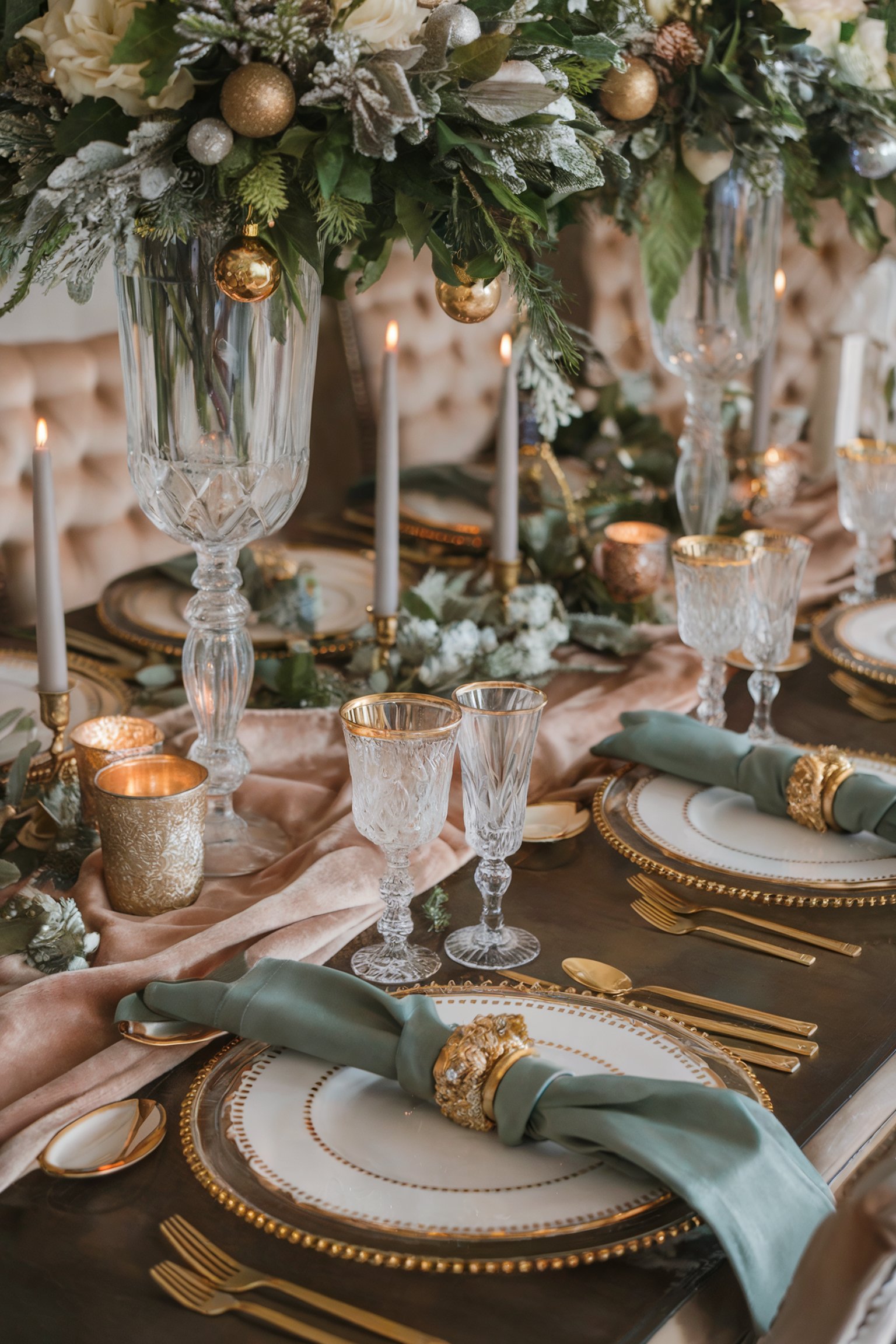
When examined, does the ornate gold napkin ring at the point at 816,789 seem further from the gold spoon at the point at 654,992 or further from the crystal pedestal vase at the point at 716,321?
the crystal pedestal vase at the point at 716,321

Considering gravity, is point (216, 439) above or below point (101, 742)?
above

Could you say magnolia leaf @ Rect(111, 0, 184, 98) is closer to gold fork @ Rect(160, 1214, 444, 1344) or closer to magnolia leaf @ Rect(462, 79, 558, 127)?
magnolia leaf @ Rect(462, 79, 558, 127)

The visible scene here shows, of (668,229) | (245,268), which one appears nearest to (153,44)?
(245,268)

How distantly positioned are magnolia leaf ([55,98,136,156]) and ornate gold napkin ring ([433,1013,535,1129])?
653 millimetres

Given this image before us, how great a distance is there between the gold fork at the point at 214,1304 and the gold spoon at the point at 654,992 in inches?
14.1

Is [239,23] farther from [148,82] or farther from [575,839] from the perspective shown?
[575,839]

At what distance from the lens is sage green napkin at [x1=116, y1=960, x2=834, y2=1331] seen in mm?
702

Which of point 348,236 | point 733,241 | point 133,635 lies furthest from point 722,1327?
point 733,241

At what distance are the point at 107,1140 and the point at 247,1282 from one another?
0.54ft

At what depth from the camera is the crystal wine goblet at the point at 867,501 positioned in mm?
1730

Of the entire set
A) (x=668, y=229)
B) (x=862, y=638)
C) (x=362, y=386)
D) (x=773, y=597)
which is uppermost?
(x=668, y=229)

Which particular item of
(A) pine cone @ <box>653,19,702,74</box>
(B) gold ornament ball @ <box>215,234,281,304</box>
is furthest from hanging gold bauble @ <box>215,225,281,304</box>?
(A) pine cone @ <box>653,19,702,74</box>

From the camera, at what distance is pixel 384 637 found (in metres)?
1.46

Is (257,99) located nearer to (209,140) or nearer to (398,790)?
(209,140)
